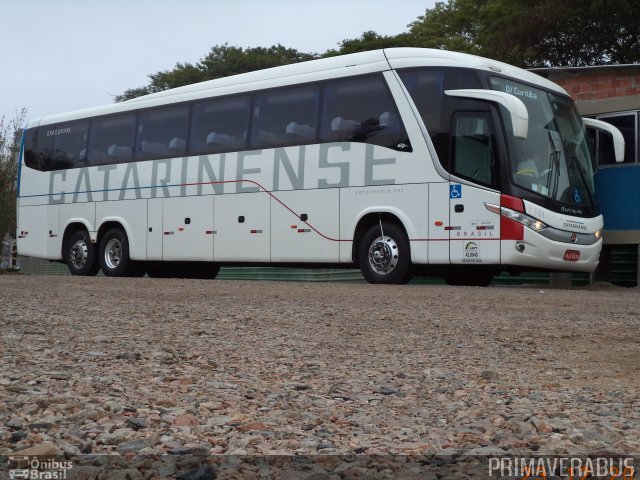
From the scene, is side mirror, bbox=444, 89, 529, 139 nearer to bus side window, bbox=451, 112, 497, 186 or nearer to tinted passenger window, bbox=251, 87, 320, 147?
bus side window, bbox=451, 112, 497, 186

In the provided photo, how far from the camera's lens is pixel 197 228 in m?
17.3

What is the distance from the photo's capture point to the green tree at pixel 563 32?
32062 millimetres

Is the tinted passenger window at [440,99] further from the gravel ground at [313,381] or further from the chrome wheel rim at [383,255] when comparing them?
the gravel ground at [313,381]

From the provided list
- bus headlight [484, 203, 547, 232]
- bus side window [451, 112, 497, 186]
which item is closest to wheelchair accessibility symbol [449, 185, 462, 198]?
bus side window [451, 112, 497, 186]

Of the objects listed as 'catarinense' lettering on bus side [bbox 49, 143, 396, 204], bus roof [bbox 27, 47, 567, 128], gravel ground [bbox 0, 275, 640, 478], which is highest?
bus roof [bbox 27, 47, 567, 128]

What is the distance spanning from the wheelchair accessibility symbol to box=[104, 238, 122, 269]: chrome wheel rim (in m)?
7.78

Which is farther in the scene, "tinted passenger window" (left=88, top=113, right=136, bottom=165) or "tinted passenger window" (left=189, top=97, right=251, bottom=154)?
"tinted passenger window" (left=88, top=113, right=136, bottom=165)

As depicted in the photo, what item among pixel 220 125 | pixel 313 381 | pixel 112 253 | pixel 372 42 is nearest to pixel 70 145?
pixel 112 253

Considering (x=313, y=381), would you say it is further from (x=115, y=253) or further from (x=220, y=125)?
(x=115, y=253)

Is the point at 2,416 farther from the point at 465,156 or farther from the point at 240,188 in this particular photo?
the point at 240,188

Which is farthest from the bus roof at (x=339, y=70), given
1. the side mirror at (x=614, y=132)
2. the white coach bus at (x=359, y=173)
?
the side mirror at (x=614, y=132)

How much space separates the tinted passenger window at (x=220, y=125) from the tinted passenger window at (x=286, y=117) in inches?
11.8

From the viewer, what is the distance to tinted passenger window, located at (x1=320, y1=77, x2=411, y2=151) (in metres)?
14.2

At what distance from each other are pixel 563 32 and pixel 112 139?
2006 centimetres
